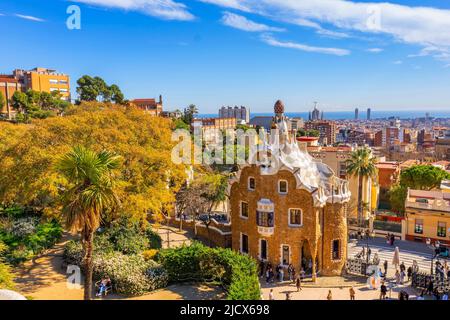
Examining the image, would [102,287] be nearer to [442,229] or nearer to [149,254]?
[149,254]

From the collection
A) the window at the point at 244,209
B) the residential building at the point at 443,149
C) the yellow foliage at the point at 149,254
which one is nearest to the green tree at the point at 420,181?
the window at the point at 244,209

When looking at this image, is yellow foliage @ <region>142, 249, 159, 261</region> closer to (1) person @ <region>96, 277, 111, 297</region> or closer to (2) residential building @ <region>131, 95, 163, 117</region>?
(1) person @ <region>96, 277, 111, 297</region>

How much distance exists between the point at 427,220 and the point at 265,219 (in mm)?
18221

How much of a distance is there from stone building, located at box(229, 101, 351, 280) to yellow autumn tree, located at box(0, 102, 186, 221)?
744cm

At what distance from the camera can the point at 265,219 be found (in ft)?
98.6

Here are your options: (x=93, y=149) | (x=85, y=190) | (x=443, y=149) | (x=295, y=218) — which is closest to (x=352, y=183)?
(x=295, y=218)

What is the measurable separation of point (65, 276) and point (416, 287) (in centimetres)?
2520

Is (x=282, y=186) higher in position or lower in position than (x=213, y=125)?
lower

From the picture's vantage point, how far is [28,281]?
25312mm

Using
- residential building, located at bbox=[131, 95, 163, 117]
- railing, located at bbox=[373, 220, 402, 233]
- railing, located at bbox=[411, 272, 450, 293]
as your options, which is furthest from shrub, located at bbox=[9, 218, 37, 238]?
residential building, located at bbox=[131, 95, 163, 117]

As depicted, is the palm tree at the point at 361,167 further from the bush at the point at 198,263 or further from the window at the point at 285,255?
the bush at the point at 198,263

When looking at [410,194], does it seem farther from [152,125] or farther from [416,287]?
[152,125]

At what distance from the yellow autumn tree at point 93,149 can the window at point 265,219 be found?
7876mm

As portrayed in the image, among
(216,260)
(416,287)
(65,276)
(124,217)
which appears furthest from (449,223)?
(65,276)
